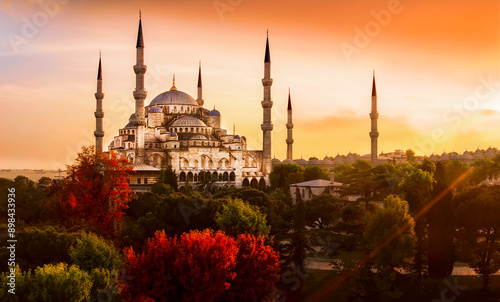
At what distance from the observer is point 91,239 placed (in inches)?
712

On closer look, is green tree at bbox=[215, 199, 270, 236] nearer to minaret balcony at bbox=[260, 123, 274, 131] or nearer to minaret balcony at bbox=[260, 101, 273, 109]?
minaret balcony at bbox=[260, 101, 273, 109]

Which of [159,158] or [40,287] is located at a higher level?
[159,158]

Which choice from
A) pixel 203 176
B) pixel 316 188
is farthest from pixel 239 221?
pixel 203 176

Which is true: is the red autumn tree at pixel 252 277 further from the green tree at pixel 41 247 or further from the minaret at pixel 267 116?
the minaret at pixel 267 116

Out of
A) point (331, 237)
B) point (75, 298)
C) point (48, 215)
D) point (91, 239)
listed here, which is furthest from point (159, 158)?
point (75, 298)

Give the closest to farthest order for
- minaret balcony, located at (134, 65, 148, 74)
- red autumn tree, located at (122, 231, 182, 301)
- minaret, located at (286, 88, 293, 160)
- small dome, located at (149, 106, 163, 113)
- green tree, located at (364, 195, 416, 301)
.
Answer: red autumn tree, located at (122, 231, 182, 301)
green tree, located at (364, 195, 416, 301)
minaret balcony, located at (134, 65, 148, 74)
small dome, located at (149, 106, 163, 113)
minaret, located at (286, 88, 293, 160)

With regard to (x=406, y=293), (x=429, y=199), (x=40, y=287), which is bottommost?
(x=406, y=293)

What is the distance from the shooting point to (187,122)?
60.5 m

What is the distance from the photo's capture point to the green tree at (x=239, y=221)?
71.9 feet

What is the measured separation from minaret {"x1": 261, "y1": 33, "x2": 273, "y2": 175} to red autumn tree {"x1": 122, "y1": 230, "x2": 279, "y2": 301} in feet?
125

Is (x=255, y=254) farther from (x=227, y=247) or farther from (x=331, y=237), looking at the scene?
(x=331, y=237)

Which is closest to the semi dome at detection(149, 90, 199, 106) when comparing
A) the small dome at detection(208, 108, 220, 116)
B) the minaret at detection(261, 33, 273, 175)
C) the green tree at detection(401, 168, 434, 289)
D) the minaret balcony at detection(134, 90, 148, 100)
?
the small dome at detection(208, 108, 220, 116)

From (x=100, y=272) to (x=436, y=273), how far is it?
12.4 meters

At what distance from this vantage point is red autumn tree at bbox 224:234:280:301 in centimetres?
1703
